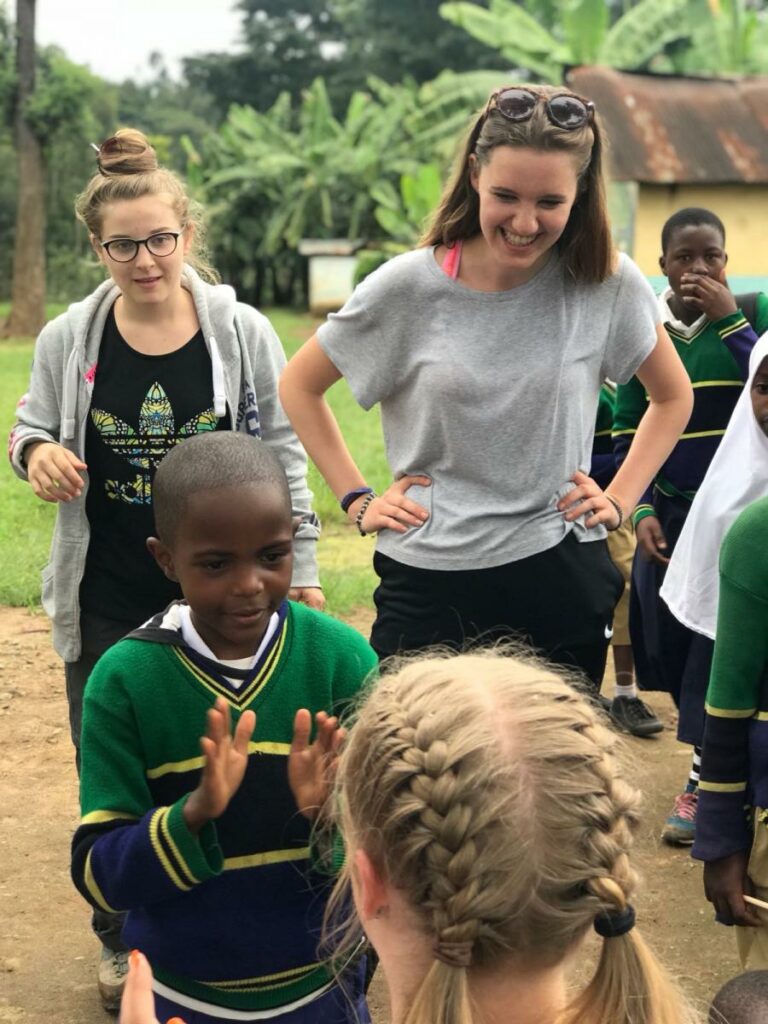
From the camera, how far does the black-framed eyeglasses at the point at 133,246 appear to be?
3264mm

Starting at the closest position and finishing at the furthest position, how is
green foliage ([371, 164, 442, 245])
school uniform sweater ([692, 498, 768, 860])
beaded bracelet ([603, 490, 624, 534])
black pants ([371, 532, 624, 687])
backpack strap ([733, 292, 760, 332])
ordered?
school uniform sweater ([692, 498, 768, 860])
black pants ([371, 532, 624, 687])
beaded bracelet ([603, 490, 624, 534])
backpack strap ([733, 292, 760, 332])
green foliage ([371, 164, 442, 245])

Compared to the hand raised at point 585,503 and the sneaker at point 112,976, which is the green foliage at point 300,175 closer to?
the sneaker at point 112,976

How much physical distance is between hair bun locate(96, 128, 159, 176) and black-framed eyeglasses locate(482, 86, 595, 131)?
0.85 metres

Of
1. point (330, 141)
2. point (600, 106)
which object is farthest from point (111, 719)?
point (330, 141)

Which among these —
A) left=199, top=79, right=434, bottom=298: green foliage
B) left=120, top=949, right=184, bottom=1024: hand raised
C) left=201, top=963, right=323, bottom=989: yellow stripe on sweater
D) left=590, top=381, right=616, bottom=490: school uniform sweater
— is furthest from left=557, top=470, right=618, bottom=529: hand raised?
left=199, top=79, right=434, bottom=298: green foliage

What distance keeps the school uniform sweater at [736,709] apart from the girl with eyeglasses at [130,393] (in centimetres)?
93

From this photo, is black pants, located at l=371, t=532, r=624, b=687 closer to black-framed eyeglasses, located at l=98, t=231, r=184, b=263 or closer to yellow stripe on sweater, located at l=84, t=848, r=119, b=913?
black-framed eyeglasses, located at l=98, t=231, r=184, b=263

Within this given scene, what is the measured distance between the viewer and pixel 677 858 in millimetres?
4523

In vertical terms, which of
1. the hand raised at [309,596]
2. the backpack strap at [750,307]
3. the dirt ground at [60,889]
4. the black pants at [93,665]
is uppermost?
the backpack strap at [750,307]

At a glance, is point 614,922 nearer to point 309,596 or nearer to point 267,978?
point 267,978

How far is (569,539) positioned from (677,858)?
1795 mm

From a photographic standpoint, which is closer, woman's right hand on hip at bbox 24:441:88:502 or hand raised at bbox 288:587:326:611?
woman's right hand on hip at bbox 24:441:88:502

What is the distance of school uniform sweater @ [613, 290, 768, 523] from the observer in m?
4.63

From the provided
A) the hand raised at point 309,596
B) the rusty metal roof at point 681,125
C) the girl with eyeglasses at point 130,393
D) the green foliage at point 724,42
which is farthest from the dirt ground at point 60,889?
the green foliage at point 724,42
